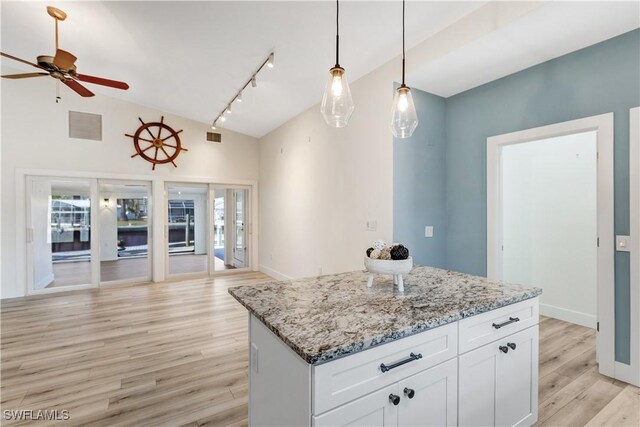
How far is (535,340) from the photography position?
1.85 metres

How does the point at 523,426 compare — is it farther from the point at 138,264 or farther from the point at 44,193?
the point at 44,193

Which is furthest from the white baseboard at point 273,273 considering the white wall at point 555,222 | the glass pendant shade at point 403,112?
the glass pendant shade at point 403,112

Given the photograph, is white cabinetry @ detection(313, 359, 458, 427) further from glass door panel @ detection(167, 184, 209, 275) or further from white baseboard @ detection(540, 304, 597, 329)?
glass door panel @ detection(167, 184, 209, 275)

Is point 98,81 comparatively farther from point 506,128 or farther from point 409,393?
point 506,128

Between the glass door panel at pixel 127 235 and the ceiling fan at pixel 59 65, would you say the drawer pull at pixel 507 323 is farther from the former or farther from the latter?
the glass door panel at pixel 127 235

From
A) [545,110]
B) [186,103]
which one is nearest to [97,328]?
[186,103]

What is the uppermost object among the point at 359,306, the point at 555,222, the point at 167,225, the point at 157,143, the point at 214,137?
the point at 214,137

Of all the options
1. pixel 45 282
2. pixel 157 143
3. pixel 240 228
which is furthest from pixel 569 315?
pixel 45 282

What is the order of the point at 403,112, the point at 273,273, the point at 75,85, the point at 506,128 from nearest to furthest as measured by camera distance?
1. the point at 403,112
2. the point at 506,128
3. the point at 75,85
4. the point at 273,273

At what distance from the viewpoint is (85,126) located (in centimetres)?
538

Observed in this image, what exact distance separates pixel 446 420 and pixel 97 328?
3987 mm

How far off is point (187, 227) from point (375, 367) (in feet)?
23.0

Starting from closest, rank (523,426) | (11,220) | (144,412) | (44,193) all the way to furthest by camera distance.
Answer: (523,426), (144,412), (11,220), (44,193)

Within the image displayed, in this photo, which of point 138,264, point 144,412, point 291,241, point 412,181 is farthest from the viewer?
point 138,264
